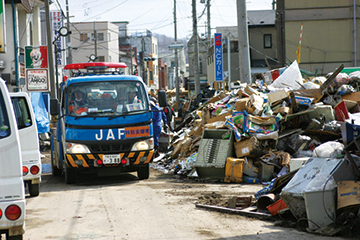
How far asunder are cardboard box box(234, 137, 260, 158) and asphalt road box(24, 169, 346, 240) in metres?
0.84

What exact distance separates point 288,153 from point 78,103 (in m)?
5.09

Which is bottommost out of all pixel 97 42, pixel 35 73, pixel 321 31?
pixel 35 73

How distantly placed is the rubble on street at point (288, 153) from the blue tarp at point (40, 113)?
753 cm

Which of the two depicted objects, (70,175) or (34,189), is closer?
(34,189)

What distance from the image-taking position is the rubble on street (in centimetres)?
581

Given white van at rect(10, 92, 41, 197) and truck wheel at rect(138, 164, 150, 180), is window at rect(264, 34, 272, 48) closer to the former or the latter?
truck wheel at rect(138, 164, 150, 180)

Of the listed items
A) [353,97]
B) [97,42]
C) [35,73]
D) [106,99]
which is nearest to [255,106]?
[353,97]

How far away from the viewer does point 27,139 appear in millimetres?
8422

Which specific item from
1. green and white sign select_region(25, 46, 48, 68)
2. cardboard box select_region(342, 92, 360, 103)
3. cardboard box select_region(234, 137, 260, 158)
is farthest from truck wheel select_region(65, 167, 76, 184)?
green and white sign select_region(25, 46, 48, 68)

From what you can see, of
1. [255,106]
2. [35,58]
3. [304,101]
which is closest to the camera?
[255,106]

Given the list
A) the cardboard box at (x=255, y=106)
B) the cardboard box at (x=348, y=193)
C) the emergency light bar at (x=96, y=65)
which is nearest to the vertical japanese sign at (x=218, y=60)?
the emergency light bar at (x=96, y=65)

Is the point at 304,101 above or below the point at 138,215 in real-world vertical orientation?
above

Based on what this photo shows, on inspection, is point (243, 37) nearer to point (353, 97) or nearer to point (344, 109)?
point (353, 97)

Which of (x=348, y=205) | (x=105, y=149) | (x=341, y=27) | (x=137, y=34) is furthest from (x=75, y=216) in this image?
(x=137, y=34)
